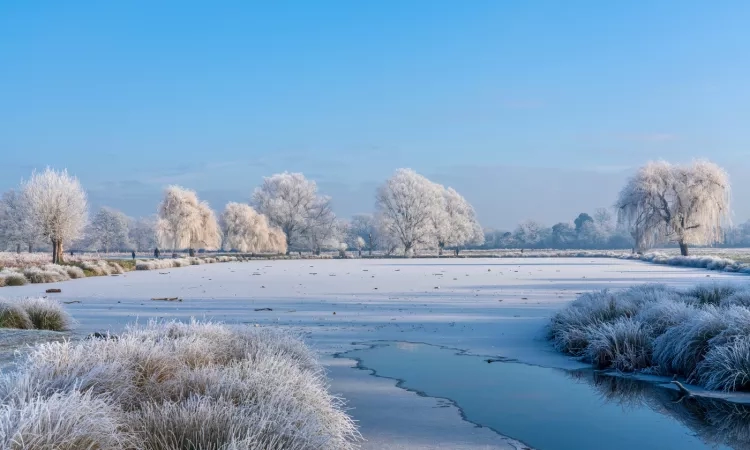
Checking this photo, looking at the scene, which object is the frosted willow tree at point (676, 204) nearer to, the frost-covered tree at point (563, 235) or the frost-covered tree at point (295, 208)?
the frost-covered tree at point (295, 208)

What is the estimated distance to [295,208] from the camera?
6644 centimetres

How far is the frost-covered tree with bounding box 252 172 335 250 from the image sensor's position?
65.7 m

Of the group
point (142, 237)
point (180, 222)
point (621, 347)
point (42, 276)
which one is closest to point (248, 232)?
point (180, 222)

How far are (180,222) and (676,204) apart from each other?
39.8 meters

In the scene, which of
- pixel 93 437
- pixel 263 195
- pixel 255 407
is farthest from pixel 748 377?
pixel 263 195

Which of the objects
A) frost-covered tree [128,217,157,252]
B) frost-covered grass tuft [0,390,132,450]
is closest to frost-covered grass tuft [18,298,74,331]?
frost-covered grass tuft [0,390,132,450]

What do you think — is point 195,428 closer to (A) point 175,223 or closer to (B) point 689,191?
(B) point 689,191

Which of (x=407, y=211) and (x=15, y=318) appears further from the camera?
(x=407, y=211)

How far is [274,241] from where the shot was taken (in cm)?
6200

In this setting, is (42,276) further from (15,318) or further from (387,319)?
(387,319)

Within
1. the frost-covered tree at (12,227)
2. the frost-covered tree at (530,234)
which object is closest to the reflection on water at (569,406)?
the frost-covered tree at (12,227)

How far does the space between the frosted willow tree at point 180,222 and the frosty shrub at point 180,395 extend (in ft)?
176

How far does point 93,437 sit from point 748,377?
5.54 m

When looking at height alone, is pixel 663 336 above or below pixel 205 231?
below
